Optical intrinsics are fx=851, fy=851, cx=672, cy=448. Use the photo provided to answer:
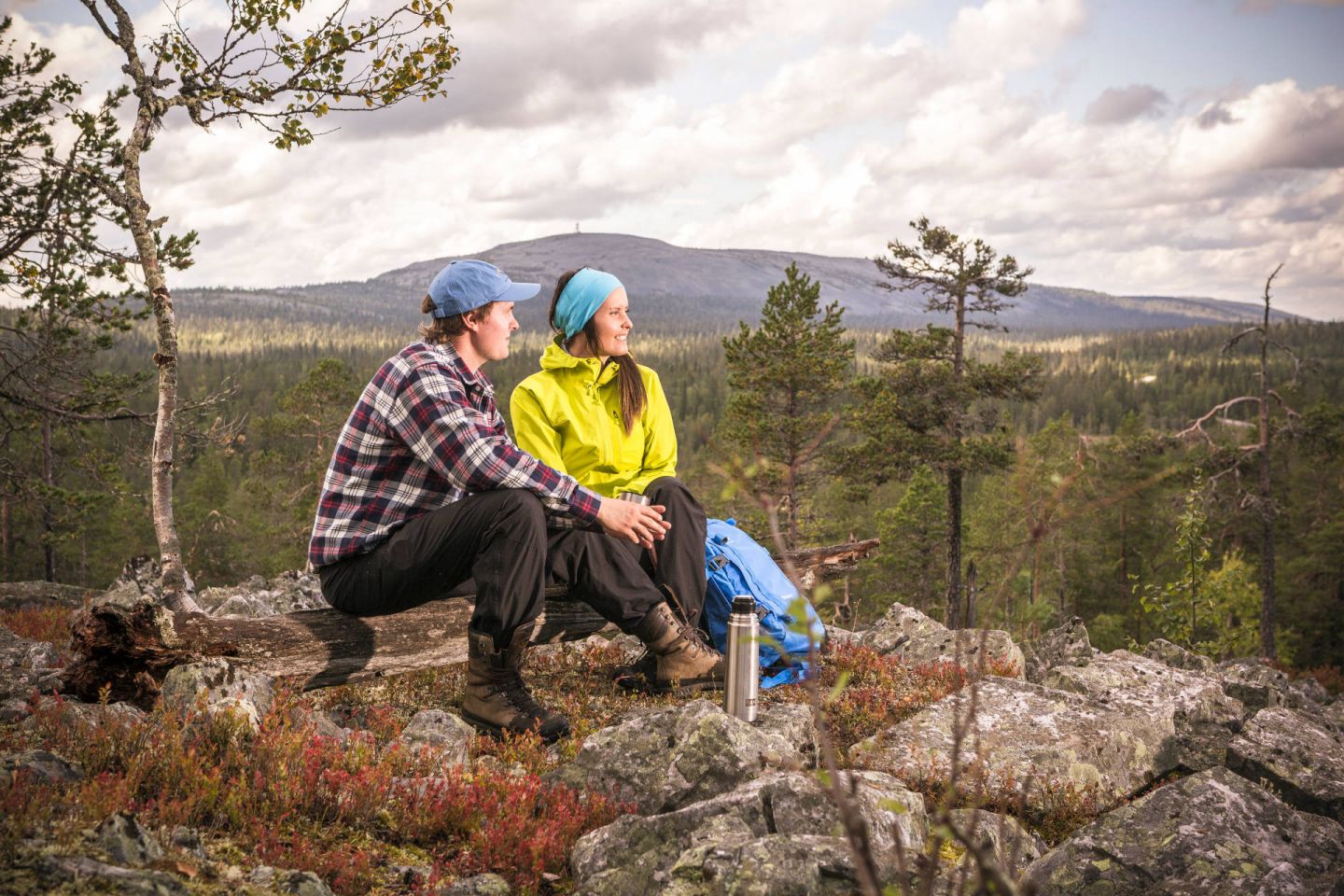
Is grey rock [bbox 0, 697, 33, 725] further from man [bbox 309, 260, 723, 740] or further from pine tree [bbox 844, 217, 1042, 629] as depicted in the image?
pine tree [bbox 844, 217, 1042, 629]

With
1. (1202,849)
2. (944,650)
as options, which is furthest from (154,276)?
(1202,849)

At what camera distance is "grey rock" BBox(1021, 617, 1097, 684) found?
7625mm

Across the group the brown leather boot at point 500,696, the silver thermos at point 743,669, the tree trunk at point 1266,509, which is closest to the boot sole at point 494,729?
the brown leather boot at point 500,696

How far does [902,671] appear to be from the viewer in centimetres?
643

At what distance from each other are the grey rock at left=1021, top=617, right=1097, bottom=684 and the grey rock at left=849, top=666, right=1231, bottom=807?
188cm

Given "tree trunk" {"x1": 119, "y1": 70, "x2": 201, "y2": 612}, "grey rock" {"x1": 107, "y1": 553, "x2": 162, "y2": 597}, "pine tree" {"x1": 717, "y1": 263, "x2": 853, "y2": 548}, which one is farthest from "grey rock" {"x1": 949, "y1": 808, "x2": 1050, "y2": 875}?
"pine tree" {"x1": 717, "y1": 263, "x2": 853, "y2": 548}

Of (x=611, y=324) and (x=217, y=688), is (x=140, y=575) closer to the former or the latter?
(x=217, y=688)

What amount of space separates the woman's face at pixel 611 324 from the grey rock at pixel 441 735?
97.6 inches

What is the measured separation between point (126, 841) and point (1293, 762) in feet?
18.7

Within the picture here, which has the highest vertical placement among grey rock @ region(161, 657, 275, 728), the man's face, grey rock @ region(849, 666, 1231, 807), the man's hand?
the man's face

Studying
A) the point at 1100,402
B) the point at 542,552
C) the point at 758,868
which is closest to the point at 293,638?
the point at 542,552

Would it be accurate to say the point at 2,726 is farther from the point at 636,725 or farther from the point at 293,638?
the point at 636,725

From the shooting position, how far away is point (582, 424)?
5.73 meters

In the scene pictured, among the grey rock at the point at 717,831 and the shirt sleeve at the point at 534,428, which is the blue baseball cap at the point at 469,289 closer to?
the shirt sleeve at the point at 534,428
